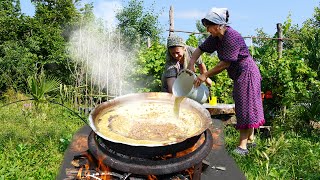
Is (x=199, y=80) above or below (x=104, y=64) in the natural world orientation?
above

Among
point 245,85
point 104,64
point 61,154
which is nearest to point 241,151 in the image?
point 245,85

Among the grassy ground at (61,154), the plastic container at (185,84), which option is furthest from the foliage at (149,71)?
the plastic container at (185,84)

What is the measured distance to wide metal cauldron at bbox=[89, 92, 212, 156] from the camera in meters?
2.28

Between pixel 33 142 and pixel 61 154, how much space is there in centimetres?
72

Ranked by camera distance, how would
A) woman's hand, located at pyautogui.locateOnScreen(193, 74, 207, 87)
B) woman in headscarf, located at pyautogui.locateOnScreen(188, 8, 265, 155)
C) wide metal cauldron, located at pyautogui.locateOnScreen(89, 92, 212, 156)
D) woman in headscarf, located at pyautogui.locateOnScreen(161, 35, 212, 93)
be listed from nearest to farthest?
wide metal cauldron, located at pyautogui.locateOnScreen(89, 92, 212, 156) < woman's hand, located at pyautogui.locateOnScreen(193, 74, 207, 87) < woman in headscarf, located at pyautogui.locateOnScreen(188, 8, 265, 155) < woman in headscarf, located at pyautogui.locateOnScreen(161, 35, 212, 93)

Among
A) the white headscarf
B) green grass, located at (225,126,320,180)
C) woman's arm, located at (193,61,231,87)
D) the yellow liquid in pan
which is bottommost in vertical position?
green grass, located at (225,126,320,180)

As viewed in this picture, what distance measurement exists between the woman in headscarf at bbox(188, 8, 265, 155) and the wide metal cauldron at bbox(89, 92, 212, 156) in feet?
1.72

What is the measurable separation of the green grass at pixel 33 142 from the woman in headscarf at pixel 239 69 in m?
2.09

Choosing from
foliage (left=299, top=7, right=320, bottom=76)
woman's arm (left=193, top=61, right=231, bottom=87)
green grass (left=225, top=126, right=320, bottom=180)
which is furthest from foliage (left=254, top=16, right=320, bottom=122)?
woman's arm (left=193, top=61, right=231, bottom=87)

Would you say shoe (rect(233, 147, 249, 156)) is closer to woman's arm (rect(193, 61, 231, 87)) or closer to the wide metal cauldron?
woman's arm (rect(193, 61, 231, 87))

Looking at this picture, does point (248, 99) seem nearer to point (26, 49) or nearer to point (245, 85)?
point (245, 85)

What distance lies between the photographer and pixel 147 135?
8.44ft

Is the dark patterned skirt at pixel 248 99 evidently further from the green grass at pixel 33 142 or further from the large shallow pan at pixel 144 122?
the green grass at pixel 33 142

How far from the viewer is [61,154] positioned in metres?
4.42
